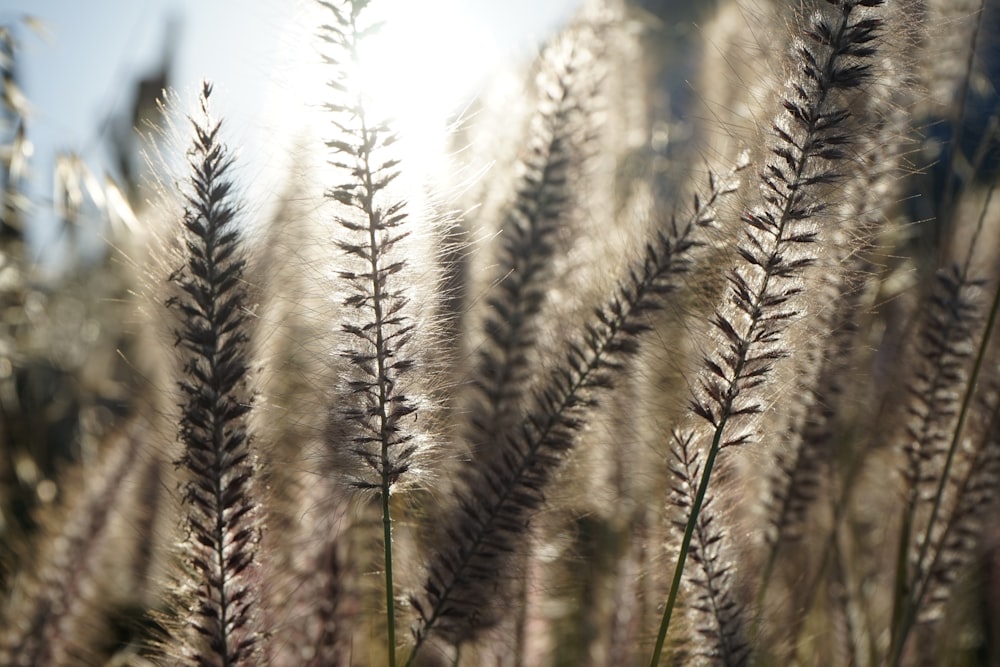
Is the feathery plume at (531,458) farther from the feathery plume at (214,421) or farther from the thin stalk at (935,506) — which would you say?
the thin stalk at (935,506)

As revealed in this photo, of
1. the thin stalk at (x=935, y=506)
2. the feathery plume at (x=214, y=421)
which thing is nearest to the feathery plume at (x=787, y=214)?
the thin stalk at (x=935, y=506)

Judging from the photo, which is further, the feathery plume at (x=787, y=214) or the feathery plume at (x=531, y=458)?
the feathery plume at (x=531, y=458)

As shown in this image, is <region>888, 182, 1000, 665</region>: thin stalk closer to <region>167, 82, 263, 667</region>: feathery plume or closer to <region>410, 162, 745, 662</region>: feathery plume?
<region>410, 162, 745, 662</region>: feathery plume

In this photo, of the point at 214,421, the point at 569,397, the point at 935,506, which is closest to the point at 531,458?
the point at 569,397

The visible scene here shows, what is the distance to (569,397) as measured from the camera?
4.47ft

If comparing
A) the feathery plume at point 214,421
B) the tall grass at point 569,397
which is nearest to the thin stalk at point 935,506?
the tall grass at point 569,397

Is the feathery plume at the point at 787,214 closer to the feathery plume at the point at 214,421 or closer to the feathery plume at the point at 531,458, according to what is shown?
the feathery plume at the point at 531,458

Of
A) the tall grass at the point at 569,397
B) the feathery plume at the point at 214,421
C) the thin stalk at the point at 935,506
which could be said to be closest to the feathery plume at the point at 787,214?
the tall grass at the point at 569,397

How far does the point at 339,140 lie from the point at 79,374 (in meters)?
2.01

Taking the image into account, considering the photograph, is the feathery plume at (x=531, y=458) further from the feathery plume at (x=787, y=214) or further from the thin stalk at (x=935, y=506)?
the thin stalk at (x=935, y=506)

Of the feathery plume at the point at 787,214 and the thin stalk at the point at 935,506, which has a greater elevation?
the feathery plume at the point at 787,214

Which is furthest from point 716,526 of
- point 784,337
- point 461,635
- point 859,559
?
point 859,559

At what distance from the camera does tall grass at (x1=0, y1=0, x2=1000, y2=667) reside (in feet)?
3.50

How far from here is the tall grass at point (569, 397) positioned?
1.07 meters
